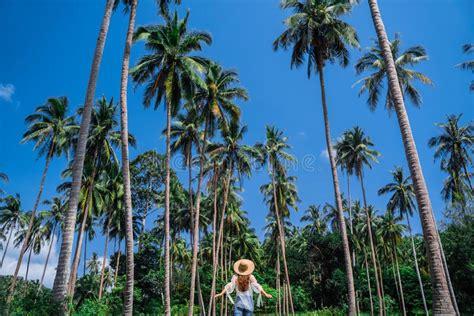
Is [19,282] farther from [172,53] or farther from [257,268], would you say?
[172,53]

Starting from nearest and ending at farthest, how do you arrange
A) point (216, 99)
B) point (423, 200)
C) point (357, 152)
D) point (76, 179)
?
point (423, 200)
point (76, 179)
point (216, 99)
point (357, 152)

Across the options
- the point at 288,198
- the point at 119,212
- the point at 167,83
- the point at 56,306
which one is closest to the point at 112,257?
the point at 119,212

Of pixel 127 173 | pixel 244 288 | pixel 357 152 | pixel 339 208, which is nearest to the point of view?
pixel 244 288

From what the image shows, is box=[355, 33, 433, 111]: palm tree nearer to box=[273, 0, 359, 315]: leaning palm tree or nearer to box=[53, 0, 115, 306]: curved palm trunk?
box=[273, 0, 359, 315]: leaning palm tree

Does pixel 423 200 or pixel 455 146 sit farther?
pixel 455 146

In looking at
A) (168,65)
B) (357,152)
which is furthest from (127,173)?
(357,152)

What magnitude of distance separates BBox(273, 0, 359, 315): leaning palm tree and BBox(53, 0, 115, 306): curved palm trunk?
10.2 meters

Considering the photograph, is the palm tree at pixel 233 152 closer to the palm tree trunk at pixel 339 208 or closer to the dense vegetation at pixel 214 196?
the dense vegetation at pixel 214 196

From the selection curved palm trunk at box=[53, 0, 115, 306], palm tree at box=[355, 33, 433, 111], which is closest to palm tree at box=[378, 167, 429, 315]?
palm tree at box=[355, 33, 433, 111]

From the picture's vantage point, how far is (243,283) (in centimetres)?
678

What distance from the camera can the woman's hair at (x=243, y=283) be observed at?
6.77 m

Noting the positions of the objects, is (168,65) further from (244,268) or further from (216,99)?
(244,268)

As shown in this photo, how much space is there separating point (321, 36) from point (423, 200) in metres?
13.2

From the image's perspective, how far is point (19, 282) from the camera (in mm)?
69188
